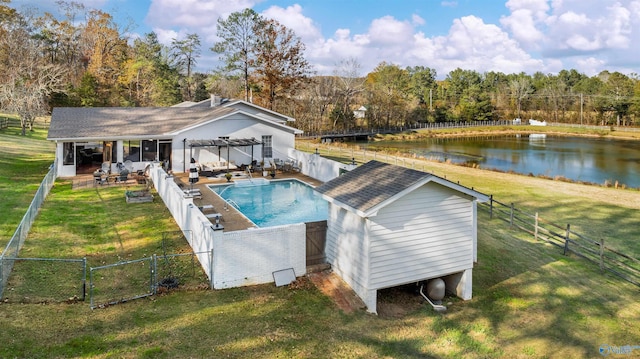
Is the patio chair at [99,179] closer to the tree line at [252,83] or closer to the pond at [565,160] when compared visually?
the tree line at [252,83]

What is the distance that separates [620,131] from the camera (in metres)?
75.2

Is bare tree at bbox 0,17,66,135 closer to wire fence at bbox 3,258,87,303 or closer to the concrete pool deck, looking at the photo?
the concrete pool deck

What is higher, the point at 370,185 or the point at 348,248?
the point at 370,185

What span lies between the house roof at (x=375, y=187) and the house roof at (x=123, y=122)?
1448 centimetres

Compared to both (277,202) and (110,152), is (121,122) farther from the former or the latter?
(277,202)

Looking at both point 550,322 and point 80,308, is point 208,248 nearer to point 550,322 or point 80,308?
point 80,308

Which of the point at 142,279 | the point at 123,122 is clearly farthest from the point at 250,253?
the point at 123,122

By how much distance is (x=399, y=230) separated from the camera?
9.45m

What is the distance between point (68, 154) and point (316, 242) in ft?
55.5

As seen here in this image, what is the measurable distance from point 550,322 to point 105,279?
32.6ft

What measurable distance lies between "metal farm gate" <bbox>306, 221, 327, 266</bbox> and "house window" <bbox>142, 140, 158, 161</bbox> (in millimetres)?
15481

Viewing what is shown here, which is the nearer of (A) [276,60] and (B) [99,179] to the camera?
(B) [99,179]

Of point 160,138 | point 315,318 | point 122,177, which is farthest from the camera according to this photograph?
point 160,138

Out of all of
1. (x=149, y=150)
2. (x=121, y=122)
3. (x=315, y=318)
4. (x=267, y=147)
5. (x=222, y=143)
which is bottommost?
(x=315, y=318)
